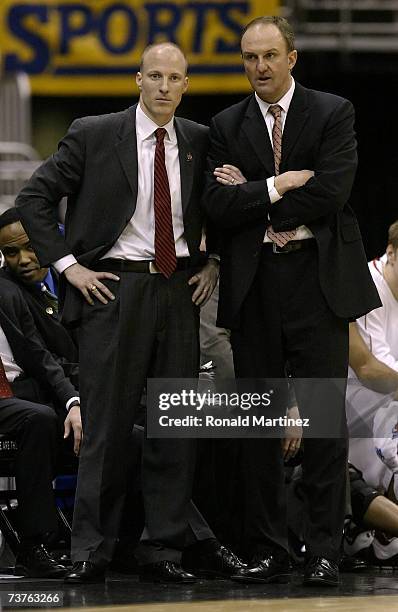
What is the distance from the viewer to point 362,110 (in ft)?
33.3

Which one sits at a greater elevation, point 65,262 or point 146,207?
point 146,207

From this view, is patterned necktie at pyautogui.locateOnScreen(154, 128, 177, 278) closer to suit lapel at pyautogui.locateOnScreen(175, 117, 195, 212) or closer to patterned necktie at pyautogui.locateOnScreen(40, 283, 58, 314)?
suit lapel at pyautogui.locateOnScreen(175, 117, 195, 212)

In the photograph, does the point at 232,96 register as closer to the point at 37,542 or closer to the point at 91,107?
the point at 91,107

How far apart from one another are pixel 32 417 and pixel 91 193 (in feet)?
2.79

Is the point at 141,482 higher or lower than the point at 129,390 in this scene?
lower

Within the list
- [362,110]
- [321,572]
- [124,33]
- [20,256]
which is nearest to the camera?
[321,572]

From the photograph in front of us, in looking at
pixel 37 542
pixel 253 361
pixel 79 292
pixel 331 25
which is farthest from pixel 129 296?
pixel 331 25

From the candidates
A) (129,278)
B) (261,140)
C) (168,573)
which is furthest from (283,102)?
(168,573)

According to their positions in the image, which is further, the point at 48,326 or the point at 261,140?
the point at 48,326

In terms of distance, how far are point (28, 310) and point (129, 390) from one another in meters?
0.78

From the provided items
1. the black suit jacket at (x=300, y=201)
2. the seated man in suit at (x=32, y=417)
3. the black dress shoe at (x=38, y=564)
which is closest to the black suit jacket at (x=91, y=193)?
the black suit jacket at (x=300, y=201)

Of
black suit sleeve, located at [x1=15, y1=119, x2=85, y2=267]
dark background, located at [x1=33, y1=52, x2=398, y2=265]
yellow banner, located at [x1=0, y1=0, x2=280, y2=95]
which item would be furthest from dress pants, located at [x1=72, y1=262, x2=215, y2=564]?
yellow banner, located at [x1=0, y1=0, x2=280, y2=95]

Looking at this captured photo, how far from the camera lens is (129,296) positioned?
14.9ft

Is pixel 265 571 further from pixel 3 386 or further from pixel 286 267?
pixel 3 386
